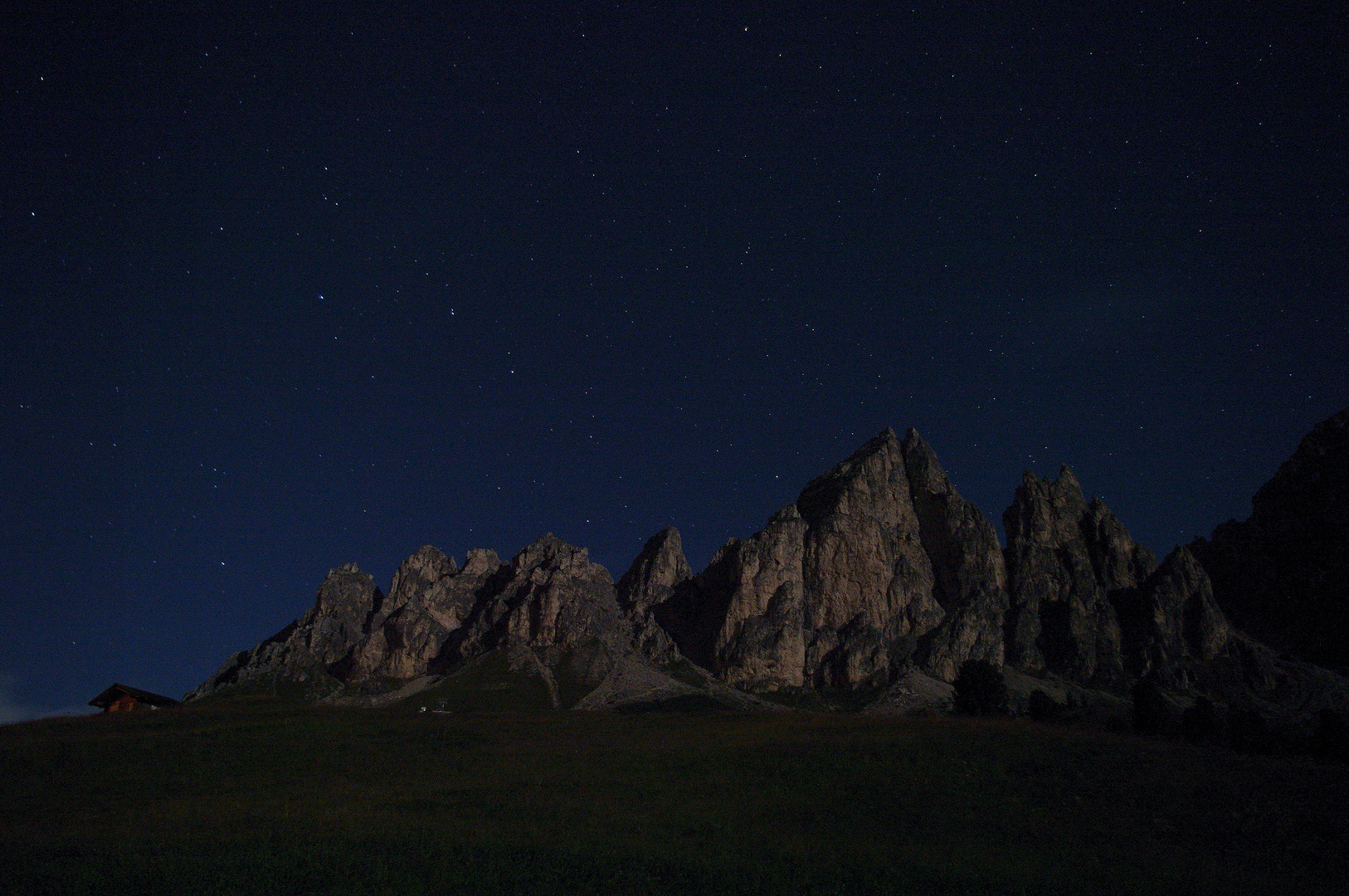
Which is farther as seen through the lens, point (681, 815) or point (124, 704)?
point (124, 704)

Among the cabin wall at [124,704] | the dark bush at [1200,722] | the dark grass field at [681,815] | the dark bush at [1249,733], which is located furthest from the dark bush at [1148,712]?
the cabin wall at [124,704]

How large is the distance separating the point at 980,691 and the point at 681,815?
8616cm

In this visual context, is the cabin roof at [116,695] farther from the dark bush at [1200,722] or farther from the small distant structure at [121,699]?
the dark bush at [1200,722]

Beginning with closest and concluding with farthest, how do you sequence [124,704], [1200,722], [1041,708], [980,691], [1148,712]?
1. [124,704]
2. [1200,722]
3. [1148,712]
4. [980,691]
5. [1041,708]

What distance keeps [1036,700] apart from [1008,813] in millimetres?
94477

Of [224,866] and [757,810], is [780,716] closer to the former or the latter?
[757,810]

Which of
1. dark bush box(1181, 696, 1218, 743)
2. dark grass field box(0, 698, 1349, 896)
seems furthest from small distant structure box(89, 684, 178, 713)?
dark bush box(1181, 696, 1218, 743)

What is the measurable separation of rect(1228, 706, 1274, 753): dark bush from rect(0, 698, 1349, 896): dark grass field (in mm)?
38172

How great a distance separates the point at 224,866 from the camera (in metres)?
25.0

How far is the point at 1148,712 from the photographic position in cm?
10375

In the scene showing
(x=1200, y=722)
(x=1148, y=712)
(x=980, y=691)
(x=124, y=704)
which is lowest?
(x=1200, y=722)

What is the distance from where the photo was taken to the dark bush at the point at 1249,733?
76.3 m

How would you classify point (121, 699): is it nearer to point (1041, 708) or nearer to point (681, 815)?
point (681, 815)

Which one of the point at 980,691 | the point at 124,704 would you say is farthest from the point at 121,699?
the point at 980,691
